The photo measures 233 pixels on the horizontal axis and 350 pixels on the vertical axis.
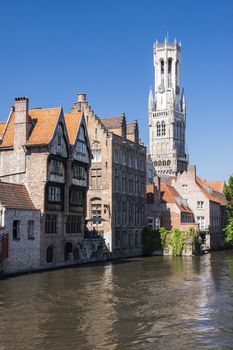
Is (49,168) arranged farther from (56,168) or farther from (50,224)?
(50,224)

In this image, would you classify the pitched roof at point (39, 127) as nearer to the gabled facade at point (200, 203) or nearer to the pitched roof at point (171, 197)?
the pitched roof at point (171, 197)

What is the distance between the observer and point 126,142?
68875 millimetres

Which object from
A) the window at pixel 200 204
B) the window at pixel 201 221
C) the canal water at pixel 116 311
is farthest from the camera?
the window at pixel 200 204

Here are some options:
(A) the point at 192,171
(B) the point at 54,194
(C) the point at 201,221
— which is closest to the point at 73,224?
(B) the point at 54,194

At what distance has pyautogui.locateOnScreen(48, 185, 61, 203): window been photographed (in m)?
47.6

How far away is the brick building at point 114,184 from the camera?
210 feet

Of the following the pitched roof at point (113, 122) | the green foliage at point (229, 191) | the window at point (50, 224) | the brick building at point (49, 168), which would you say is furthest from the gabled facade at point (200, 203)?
the window at point (50, 224)

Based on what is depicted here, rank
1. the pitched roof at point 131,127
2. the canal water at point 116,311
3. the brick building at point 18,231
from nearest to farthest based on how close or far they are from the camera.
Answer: the canal water at point 116,311, the brick building at point 18,231, the pitched roof at point 131,127

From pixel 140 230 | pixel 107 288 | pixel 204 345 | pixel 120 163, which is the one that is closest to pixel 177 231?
pixel 140 230

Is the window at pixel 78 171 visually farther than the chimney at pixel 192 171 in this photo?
No

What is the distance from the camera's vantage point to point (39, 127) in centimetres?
4888

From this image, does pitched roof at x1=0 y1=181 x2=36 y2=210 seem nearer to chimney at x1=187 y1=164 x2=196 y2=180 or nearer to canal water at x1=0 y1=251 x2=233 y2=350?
canal water at x1=0 y1=251 x2=233 y2=350

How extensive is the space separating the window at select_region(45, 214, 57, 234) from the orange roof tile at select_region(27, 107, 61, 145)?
6916mm

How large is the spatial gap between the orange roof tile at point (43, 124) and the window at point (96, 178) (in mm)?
15787
